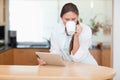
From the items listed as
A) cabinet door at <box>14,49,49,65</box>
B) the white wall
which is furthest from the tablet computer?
cabinet door at <box>14,49,49,65</box>

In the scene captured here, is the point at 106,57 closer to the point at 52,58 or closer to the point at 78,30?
the point at 78,30

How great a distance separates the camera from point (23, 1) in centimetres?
618

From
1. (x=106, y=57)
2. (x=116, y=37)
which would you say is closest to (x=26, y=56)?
(x=106, y=57)

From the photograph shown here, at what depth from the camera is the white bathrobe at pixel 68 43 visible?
2508 mm

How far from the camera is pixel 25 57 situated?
563cm

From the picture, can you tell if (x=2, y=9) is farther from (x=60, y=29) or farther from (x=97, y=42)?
(x=60, y=29)

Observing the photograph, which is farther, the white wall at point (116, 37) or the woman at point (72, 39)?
the white wall at point (116, 37)

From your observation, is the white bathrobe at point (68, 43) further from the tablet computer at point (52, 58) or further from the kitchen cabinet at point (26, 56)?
the kitchen cabinet at point (26, 56)

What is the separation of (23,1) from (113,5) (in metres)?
2.44

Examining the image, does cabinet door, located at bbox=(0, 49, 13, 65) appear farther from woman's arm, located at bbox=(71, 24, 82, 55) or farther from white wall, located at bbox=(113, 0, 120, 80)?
woman's arm, located at bbox=(71, 24, 82, 55)

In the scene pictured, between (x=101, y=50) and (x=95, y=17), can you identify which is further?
(x=95, y=17)

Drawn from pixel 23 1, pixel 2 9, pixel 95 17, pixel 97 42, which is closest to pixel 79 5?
pixel 95 17

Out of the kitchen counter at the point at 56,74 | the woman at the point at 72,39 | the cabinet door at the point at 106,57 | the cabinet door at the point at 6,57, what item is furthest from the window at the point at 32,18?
the kitchen counter at the point at 56,74

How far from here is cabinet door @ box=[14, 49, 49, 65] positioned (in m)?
5.58
